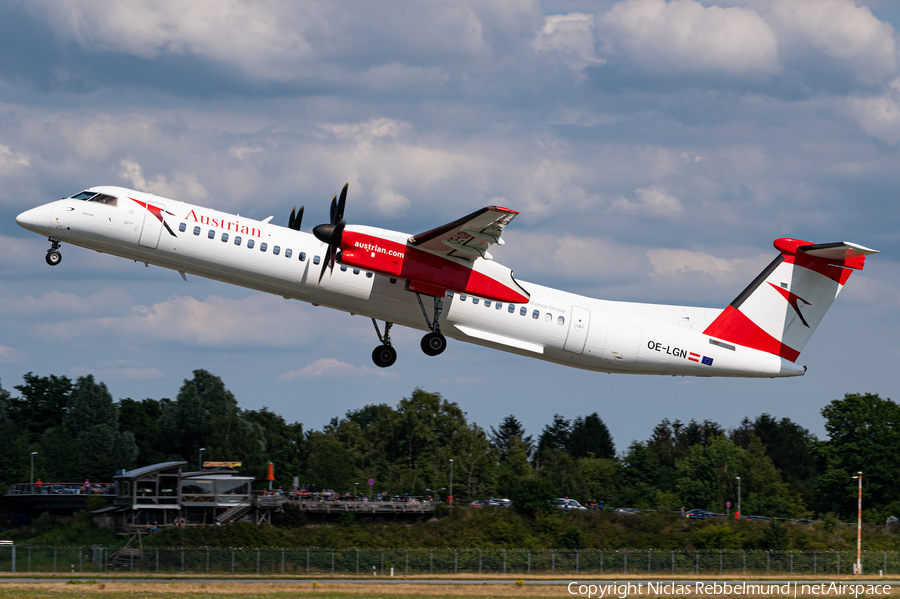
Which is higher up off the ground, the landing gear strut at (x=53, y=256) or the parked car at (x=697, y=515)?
the landing gear strut at (x=53, y=256)

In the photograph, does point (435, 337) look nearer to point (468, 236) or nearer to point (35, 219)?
point (468, 236)

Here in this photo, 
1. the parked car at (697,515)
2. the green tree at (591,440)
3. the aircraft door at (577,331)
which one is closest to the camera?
the aircraft door at (577,331)

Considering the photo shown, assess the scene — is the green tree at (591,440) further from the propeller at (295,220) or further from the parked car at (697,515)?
the propeller at (295,220)

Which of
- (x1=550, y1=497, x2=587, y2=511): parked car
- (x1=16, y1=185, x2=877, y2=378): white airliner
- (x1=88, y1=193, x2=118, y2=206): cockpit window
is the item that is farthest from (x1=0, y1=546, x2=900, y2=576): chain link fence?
(x1=88, y1=193, x2=118, y2=206): cockpit window

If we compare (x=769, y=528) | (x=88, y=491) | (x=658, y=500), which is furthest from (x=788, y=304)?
(x=658, y=500)

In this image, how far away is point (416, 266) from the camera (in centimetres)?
2588

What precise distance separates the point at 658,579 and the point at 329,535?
1879 cm

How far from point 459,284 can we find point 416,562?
59.5ft

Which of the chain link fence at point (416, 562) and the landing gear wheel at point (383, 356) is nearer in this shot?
the landing gear wheel at point (383, 356)

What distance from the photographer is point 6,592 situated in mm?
29438

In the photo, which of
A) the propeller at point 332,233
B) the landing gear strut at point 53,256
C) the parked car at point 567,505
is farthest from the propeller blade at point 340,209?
the parked car at point 567,505

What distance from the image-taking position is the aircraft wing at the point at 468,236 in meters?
24.4

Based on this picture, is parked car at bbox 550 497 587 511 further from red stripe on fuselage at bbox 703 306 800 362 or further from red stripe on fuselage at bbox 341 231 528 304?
red stripe on fuselage at bbox 341 231 528 304

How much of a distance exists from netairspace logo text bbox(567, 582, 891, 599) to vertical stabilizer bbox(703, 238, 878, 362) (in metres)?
9.78
